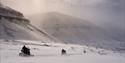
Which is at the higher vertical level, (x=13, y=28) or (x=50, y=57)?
(x=13, y=28)

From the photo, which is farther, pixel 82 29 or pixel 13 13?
pixel 82 29

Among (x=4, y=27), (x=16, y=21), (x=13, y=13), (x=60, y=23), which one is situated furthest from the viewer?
(x=60, y=23)

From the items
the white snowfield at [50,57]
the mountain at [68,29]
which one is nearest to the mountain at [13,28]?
the white snowfield at [50,57]

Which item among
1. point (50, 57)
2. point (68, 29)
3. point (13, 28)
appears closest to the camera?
point (50, 57)

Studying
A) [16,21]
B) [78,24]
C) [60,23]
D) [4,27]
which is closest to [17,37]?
[4,27]

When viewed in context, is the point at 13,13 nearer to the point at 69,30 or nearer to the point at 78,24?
the point at 69,30

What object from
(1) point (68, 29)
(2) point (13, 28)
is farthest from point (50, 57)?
(1) point (68, 29)

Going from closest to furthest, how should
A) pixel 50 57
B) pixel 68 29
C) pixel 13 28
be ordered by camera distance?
pixel 50 57 → pixel 13 28 → pixel 68 29

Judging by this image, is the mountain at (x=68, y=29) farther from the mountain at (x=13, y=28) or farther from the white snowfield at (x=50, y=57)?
the white snowfield at (x=50, y=57)

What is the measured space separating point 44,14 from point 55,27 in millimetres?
23388

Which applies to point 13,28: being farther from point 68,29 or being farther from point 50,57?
point 68,29

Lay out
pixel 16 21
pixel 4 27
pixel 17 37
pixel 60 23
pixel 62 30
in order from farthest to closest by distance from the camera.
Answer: pixel 60 23
pixel 62 30
pixel 16 21
pixel 4 27
pixel 17 37

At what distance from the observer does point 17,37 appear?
47.9 meters

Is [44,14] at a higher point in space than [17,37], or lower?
higher
